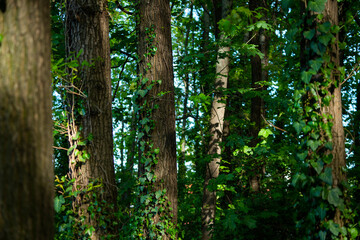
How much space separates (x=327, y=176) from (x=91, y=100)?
383 cm

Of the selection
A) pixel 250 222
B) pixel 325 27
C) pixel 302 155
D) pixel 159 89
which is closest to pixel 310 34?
pixel 325 27

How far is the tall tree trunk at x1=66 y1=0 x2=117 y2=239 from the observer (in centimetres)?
544

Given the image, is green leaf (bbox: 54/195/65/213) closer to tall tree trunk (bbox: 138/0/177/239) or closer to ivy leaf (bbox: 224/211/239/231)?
tall tree trunk (bbox: 138/0/177/239)

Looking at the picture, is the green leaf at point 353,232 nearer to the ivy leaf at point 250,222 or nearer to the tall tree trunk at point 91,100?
the ivy leaf at point 250,222

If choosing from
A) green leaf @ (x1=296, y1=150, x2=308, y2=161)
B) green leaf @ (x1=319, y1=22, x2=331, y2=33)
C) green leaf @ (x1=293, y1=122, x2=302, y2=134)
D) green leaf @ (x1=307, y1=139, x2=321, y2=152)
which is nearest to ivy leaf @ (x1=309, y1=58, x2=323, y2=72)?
green leaf @ (x1=319, y1=22, x2=331, y2=33)

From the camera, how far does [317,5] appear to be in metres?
3.62

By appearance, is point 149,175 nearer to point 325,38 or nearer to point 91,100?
point 91,100

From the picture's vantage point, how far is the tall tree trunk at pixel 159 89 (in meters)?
5.75

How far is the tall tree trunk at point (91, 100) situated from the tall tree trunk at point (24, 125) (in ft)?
9.56

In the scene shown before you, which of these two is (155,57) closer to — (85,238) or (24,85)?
(85,238)

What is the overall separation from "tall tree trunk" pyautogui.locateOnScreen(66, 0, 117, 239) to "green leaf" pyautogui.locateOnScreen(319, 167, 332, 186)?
3.41 meters

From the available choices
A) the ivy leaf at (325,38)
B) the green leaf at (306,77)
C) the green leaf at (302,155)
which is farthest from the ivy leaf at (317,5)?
the green leaf at (302,155)

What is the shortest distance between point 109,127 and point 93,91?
68cm

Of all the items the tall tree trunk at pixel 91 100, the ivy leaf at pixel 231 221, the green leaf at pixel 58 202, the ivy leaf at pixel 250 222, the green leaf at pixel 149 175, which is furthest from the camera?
the green leaf at pixel 149 175
